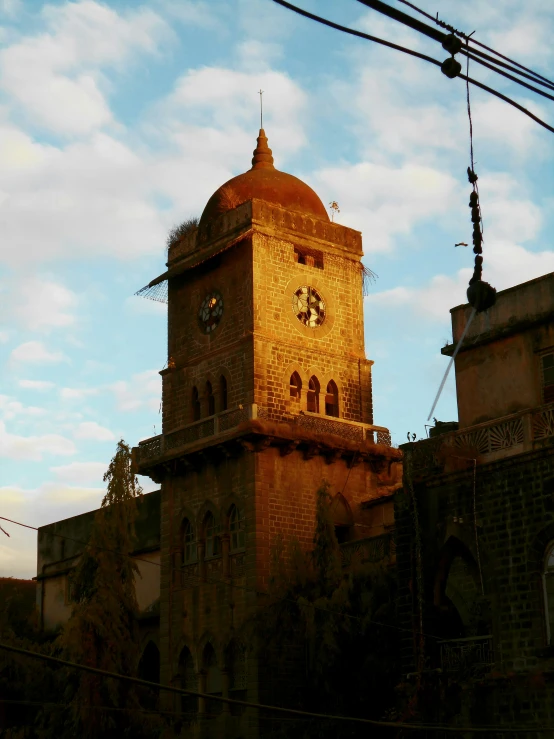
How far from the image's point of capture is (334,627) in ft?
94.2

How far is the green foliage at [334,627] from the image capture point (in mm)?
28172

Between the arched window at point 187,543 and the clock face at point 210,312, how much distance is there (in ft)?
18.1

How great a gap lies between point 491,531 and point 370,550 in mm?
8641

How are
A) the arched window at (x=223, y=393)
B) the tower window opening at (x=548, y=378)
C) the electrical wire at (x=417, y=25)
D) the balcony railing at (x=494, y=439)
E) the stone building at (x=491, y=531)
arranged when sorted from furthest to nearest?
the arched window at (x=223, y=393) < the tower window opening at (x=548, y=378) < the balcony railing at (x=494, y=439) < the stone building at (x=491, y=531) < the electrical wire at (x=417, y=25)

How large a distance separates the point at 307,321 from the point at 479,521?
1374 centimetres

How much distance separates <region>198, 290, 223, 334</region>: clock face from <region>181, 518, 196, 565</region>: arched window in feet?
18.1

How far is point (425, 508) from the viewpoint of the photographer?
2497 cm

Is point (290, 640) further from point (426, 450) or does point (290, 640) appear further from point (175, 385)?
point (175, 385)

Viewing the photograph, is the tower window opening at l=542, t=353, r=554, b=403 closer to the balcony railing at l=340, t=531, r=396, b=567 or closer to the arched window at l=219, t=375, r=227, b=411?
the balcony railing at l=340, t=531, r=396, b=567

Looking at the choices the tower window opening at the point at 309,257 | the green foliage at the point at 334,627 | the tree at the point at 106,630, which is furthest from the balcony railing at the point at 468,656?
the tower window opening at the point at 309,257

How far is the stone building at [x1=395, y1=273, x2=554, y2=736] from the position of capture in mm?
22312

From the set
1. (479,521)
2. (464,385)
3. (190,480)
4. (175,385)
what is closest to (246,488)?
(190,480)

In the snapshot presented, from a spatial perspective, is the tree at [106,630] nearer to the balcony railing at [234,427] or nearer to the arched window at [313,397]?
the balcony railing at [234,427]

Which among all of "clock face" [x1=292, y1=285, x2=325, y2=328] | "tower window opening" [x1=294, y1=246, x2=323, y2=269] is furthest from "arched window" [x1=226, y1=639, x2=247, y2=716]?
"tower window opening" [x1=294, y1=246, x2=323, y2=269]
